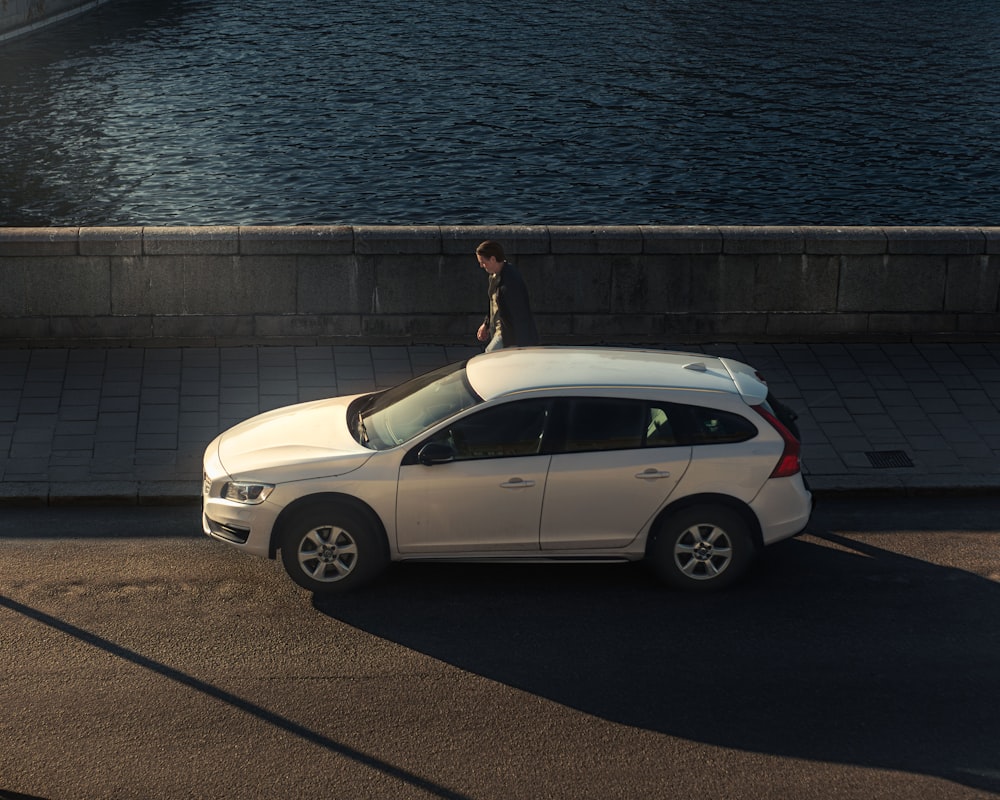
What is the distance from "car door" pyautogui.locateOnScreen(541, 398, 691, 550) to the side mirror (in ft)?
2.19

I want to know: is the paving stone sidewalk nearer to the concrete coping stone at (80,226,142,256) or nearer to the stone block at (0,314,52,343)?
the stone block at (0,314,52,343)

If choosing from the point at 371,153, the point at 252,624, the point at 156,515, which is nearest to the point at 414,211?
the point at 371,153

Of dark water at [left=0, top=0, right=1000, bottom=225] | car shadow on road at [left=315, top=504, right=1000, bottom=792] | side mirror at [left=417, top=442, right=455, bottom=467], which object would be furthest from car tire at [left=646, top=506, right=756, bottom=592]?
dark water at [left=0, top=0, right=1000, bottom=225]

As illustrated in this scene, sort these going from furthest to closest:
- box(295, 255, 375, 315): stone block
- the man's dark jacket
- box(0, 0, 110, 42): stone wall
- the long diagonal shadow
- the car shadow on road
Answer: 1. box(0, 0, 110, 42): stone wall
2. box(295, 255, 375, 315): stone block
3. the man's dark jacket
4. the car shadow on road
5. the long diagonal shadow

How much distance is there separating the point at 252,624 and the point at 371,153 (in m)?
23.7

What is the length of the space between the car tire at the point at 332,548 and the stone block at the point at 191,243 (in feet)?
16.0

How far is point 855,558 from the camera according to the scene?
960 cm

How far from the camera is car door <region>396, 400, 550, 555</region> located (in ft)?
28.8

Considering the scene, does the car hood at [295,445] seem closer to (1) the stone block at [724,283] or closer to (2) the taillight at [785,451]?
(2) the taillight at [785,451]

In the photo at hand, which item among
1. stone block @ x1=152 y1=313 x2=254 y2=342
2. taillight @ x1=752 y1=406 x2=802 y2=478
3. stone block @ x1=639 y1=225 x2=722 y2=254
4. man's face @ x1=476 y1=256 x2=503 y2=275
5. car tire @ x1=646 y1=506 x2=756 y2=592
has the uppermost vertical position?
man's face @ x1=476 y1=256 x2=503 y2=275

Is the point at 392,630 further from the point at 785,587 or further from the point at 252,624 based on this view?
the point at 785,587

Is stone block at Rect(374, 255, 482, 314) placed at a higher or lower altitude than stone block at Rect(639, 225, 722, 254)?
lower

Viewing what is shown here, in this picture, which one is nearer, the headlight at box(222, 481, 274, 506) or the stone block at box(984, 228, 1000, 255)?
the headlight at box(222, 481, 274, 506)

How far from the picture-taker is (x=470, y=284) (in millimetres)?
13320
